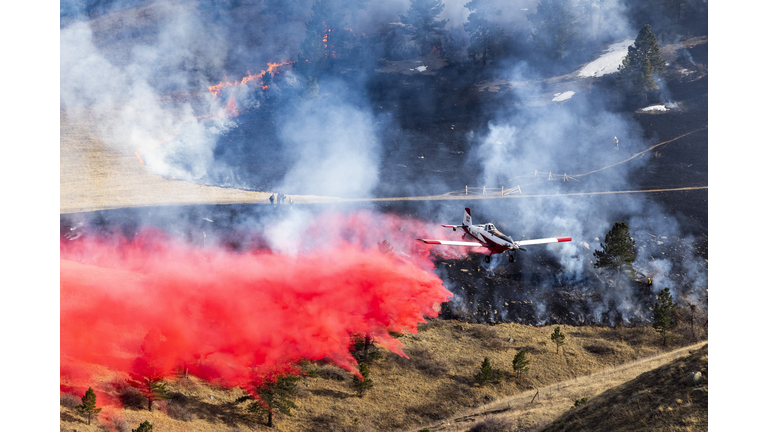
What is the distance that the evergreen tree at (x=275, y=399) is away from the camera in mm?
30078

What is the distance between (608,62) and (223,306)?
62.9m

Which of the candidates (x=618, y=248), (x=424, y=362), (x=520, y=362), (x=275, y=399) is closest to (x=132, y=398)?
(x=275, y=399)

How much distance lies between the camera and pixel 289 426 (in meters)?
30.9

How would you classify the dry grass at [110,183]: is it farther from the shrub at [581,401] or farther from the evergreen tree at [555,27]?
the evergreen tree at [555,27]

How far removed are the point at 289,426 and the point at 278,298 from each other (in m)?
7.63

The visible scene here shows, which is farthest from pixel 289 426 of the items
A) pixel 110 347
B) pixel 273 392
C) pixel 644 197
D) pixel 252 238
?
pixel 644 197

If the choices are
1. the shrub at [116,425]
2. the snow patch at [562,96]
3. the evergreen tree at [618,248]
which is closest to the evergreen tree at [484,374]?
the evergreen tree at [618,248]

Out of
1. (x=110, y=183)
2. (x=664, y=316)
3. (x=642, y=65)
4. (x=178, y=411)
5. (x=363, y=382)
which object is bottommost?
(x=178, y=411)

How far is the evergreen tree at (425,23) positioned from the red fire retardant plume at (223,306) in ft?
153

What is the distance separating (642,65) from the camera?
63344 millimetres

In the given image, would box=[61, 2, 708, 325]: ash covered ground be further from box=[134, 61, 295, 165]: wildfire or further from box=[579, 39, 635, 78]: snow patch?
box=[579, 39, 635, 78]: snow patch

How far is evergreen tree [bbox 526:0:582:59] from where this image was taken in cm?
7444

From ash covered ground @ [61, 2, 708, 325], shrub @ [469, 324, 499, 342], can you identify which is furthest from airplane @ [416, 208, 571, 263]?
ash covered ground @ [61, 2, 708, 325]

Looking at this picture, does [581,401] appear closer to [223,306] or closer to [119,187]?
[223,306]
